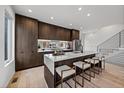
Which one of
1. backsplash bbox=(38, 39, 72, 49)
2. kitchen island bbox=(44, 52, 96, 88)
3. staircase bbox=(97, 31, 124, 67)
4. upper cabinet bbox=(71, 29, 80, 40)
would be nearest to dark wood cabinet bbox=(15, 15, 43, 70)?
backsplash bbox=(38, 39, 72, 49)

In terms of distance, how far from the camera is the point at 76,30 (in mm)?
7805

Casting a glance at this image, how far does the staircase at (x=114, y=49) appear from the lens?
567 cm

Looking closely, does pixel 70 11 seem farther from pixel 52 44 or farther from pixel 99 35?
pixel 99 35

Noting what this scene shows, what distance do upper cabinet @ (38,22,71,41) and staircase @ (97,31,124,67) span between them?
2.99 m

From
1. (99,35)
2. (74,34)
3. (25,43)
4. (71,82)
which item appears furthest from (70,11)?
(99,35)

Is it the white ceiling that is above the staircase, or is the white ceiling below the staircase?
above

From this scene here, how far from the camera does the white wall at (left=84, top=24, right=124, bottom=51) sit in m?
6.76

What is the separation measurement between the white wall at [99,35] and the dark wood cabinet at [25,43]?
225 inches

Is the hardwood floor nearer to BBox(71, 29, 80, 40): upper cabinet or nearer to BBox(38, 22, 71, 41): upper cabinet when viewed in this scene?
BBox(38, 22, 71, 41): upper cabinet

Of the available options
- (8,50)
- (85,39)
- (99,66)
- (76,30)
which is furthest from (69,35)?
(8,50)

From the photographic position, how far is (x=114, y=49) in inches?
246

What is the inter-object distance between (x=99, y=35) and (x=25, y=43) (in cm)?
636
